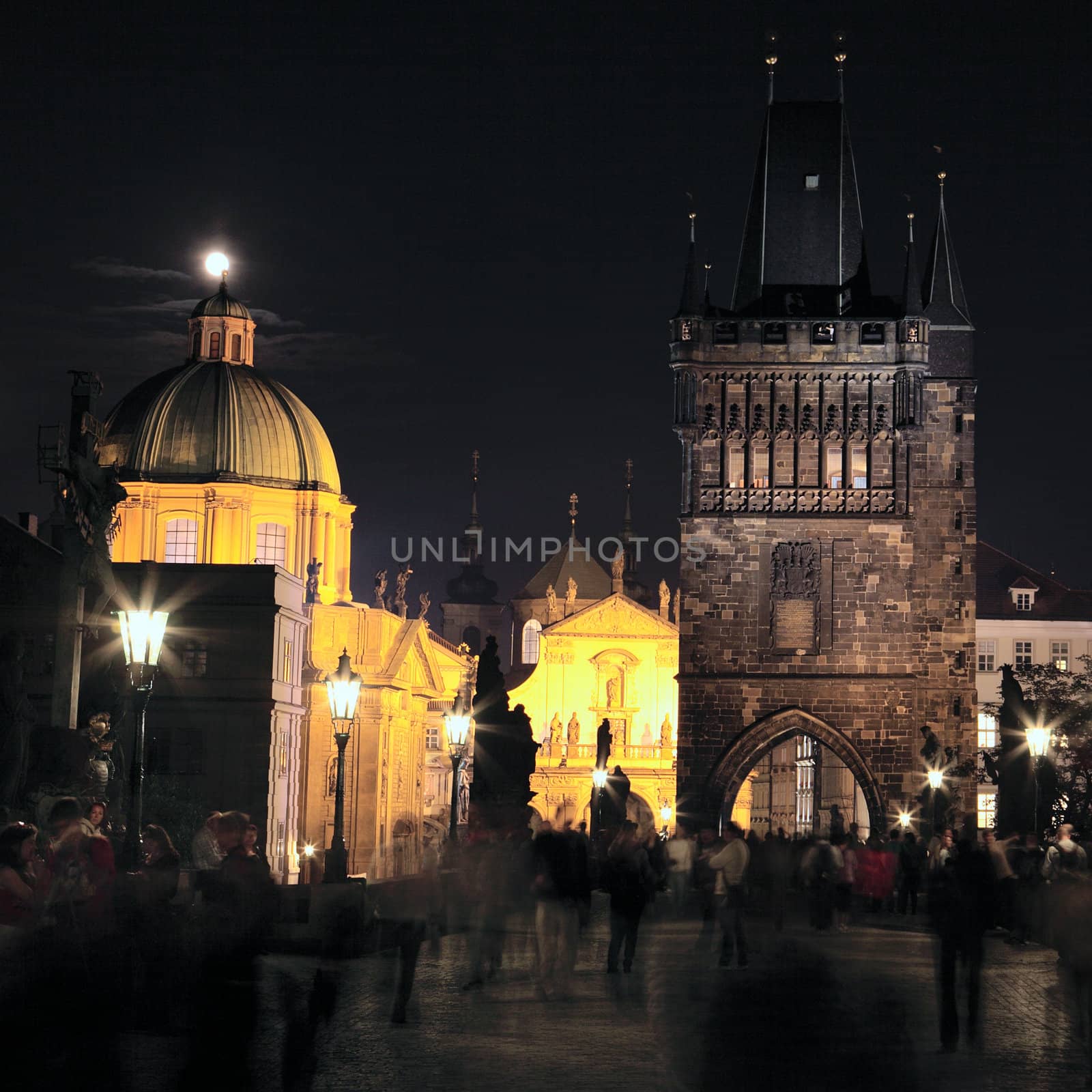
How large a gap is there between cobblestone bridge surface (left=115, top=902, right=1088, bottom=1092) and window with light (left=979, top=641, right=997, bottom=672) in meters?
59.2

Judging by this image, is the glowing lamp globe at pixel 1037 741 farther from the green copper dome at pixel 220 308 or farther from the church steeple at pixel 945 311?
the green copper dome at pixel 220 308

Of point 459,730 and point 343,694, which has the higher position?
point 343,694

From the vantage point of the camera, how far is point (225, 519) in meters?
75.8

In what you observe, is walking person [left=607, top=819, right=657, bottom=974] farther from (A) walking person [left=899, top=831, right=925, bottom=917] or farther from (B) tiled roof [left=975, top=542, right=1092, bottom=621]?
(B) tiled roof [left=975, top=542, right=1092, bottom=621]

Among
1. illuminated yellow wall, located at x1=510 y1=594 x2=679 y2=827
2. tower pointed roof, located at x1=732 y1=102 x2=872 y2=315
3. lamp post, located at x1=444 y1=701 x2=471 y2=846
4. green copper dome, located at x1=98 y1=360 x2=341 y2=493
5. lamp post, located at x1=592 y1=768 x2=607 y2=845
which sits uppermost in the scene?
tower pointed roof, located at x1=732 y1=102 x2=872 y2=315

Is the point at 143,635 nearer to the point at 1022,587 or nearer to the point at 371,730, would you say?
the point at 371,730

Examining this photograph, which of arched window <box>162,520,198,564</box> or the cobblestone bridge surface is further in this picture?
arched window <box>162,520,198,564</box>

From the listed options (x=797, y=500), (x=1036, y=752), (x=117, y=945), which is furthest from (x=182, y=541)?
(x=117, y=945)

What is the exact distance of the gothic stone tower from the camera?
2237 inches

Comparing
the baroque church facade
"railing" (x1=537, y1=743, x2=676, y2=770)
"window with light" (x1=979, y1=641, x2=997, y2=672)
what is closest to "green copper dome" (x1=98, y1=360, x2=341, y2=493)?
the baroque church facade

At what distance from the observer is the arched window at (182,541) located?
7600cm

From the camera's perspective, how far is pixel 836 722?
56.8 m

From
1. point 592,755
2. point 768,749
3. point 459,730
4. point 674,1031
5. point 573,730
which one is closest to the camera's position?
point 674,1031

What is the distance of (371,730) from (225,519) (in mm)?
9733
